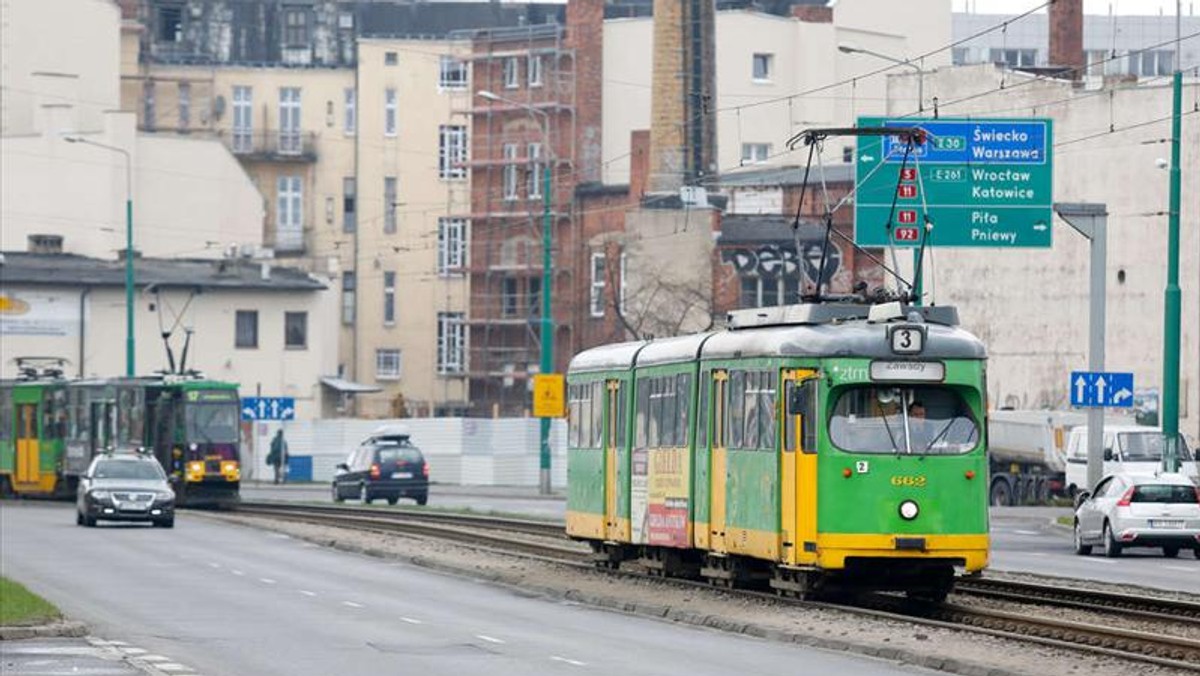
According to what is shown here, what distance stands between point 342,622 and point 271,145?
93.1 m

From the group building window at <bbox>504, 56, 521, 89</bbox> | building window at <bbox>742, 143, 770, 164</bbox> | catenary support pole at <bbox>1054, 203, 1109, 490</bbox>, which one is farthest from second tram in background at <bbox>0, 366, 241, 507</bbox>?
building window at <bbox>504, 56, 521, 89</bbox>

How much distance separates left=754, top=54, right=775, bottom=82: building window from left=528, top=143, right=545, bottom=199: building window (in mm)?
9010

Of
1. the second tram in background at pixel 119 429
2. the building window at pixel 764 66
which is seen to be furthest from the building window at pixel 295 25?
the second tram in background at pixel 119 429

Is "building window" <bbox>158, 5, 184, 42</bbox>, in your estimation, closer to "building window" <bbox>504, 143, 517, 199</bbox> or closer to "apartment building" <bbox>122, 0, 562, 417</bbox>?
"apartment building" <bbox>122, 0, 562, 417</bbox>

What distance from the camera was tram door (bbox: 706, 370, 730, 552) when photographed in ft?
97.1

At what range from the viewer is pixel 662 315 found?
8656cm

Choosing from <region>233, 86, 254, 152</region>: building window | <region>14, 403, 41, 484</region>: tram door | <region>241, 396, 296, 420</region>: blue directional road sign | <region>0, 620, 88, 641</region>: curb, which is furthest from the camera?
<region>233, 86, 254, 152</region>: building window

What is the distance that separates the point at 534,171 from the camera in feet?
346

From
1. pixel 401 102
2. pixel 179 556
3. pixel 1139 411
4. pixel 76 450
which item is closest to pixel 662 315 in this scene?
pixel 1139 411

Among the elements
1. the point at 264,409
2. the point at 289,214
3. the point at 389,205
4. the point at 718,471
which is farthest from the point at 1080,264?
the point at 718,471

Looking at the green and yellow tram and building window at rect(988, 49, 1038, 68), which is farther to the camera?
building window at rect(988, 49, 1038, 68)

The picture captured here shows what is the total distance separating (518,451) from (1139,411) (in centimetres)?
2134

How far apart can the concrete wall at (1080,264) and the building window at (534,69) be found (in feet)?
78.2

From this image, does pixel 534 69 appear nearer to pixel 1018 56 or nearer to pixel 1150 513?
pixel 1018 56
